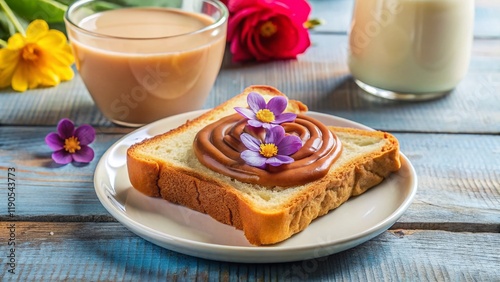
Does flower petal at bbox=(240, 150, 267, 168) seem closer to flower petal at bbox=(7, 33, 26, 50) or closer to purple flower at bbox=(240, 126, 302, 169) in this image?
purple flower at bbox=(240, 126, 302, 169)

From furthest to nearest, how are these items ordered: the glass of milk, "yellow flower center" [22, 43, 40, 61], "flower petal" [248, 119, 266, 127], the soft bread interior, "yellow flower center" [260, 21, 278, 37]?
"yellow flower center" [260, 21, 278, 37]
"yellow flower center" [22, 43, 40, 61]
the glass of milk
"flower petal" [248, 119, 266, 127]
the soft bread interior

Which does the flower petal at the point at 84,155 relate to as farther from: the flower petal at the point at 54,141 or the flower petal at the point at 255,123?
the flower petal at the point at 255,123

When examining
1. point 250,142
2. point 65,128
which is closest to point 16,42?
point 65,128

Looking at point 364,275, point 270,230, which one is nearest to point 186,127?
point 270,230

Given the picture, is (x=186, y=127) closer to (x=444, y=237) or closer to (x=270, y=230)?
(x=270, y=230)

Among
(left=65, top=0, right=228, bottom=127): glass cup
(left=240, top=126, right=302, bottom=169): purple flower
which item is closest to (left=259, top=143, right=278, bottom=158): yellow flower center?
(left=240, top=126, right=302, bottom=169): purple flower

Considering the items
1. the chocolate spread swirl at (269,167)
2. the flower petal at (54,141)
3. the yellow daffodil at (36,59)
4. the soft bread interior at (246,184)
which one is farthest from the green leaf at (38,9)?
the chocolate spread swirl at (269,167)

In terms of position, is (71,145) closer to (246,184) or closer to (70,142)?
(70,142)
